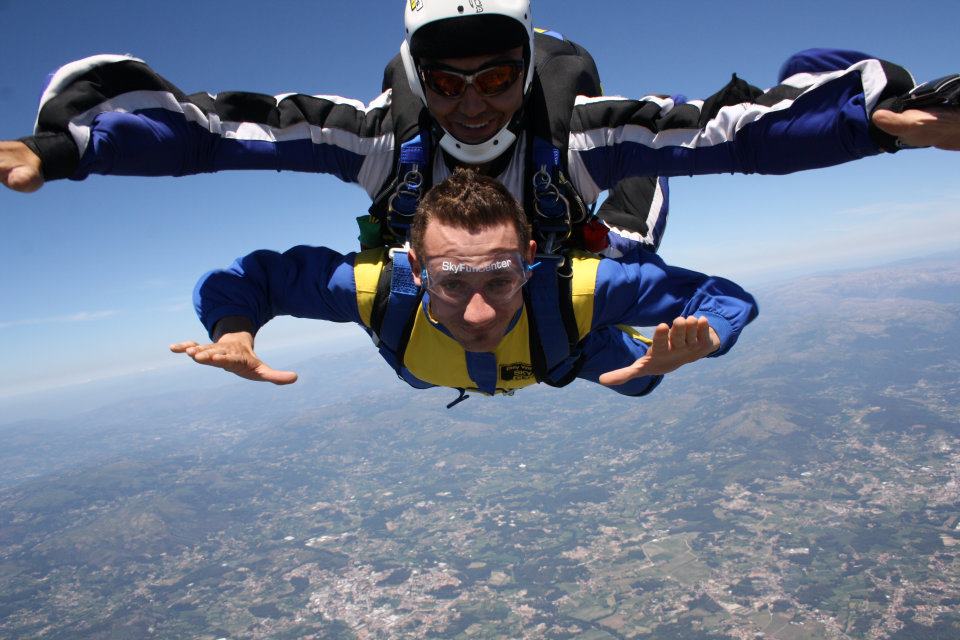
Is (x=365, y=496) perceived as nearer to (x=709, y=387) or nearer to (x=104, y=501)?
(x=104, y=501)

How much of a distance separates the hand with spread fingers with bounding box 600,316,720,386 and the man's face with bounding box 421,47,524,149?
1500mm

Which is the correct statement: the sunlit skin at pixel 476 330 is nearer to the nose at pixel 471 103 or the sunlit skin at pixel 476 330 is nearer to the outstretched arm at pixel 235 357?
the outstretched arm at pixel 235 357

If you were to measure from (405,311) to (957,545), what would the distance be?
90534 millimetres

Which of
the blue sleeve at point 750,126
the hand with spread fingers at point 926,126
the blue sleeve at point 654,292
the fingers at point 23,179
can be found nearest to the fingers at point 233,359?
the fingers at point 23,179

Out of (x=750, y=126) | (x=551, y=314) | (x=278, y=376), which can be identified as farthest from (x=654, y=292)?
(x=278, y=376)

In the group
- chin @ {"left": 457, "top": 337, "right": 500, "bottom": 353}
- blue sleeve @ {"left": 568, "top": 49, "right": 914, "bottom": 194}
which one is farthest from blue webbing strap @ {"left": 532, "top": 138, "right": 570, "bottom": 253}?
chin @ {"left": 457, "top": 337, "right": 500, "bottom": 353}

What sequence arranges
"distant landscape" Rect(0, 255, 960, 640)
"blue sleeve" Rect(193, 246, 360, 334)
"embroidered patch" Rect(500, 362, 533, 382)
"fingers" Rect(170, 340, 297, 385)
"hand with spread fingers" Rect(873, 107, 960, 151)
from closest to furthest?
"hand with spread fingers" Rect(873, 107, 960, 151) → "fingers" Rect(170, 340, 297, 385) → "blue sleeve" Rect(193, 246, 360, 334) → "embroidered patch" Rect(500, 362, 533, 382) → "distant landscape" Rect(0, 255, 960, 640)

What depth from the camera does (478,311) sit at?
2924 millimetres

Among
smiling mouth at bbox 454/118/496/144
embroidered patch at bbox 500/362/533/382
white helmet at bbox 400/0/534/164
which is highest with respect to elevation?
white helmet at bbox 400/0/534/164

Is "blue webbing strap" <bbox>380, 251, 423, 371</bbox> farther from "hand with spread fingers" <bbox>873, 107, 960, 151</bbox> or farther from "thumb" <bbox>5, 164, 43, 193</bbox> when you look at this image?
"hand with spread fingers" <bbox>873, 107, 960, 151</bbox>

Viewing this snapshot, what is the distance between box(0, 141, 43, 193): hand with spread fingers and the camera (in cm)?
204

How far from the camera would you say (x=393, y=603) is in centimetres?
7438

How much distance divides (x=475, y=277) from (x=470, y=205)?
0.40 m

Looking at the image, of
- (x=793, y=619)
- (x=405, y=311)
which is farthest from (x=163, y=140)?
(x=793, y=619)
